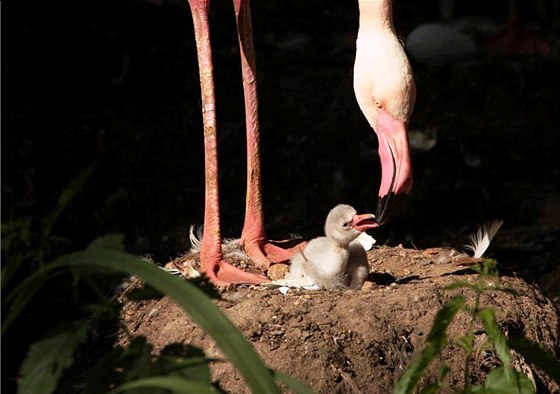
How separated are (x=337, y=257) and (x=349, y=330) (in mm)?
361

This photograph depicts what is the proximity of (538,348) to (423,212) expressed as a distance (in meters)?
3.40

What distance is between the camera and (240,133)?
20.6 ft

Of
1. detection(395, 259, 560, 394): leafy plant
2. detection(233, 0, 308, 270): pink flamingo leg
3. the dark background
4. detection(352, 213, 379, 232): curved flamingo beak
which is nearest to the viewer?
detection(395, 259, 560, 394): leafy plant

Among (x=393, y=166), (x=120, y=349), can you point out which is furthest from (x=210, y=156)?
(x=120, y=349)

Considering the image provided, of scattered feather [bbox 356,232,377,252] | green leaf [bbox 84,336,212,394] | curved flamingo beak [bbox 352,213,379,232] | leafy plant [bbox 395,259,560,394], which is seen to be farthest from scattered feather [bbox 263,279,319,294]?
green leaf [bbox 84,336,212,394]

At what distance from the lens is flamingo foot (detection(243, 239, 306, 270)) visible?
415cm

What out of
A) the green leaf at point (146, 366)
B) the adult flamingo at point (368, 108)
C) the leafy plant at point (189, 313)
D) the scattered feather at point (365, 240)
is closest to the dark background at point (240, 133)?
the scattered feather at point (365, 240)

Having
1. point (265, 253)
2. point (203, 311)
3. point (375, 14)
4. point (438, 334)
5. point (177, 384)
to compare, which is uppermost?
point (375, 14)

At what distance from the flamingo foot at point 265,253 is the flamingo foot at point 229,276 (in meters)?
0.22

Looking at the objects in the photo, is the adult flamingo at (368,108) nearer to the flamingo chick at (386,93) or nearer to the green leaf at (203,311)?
the flamingo chick at (386,93)

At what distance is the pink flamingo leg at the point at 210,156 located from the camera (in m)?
3.85

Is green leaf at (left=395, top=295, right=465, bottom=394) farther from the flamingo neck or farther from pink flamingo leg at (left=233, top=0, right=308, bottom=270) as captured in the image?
pink flamingo leg at (left=233, top=0, right=308, bottom=270)

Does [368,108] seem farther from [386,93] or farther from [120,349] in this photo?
[120,349]

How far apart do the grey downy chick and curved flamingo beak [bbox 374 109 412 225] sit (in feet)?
0.23
